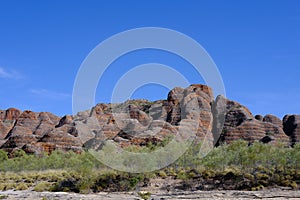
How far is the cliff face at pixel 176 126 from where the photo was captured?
8138cm

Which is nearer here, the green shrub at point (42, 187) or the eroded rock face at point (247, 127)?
the green shrub at point (42, 187)

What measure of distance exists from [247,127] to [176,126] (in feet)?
60.0

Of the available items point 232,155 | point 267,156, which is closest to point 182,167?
point 232,155

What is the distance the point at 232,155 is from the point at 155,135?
107 feet

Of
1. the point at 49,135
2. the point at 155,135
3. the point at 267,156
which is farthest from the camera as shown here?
the point at 49,135

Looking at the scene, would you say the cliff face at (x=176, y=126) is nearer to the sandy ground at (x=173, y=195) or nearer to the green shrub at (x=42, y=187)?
the green shrub at (x=42, y=187)

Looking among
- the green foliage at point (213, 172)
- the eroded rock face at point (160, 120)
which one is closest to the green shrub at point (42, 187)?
the green foliage at point (213, 172)

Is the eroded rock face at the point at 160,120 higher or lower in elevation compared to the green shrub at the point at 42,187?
higher

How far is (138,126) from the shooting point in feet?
280

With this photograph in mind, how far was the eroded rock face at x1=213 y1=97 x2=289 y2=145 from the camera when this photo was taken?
293ft

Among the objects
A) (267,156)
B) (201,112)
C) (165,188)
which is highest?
(201,112)

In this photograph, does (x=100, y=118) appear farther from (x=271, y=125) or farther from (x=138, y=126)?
(x=271, y=125)

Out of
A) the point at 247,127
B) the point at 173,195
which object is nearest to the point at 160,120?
the point at 247,127

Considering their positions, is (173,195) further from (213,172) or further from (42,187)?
(42,187)
